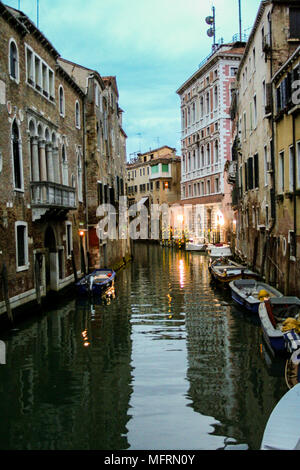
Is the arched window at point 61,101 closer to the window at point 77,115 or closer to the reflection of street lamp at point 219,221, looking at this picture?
the window at point 77,115

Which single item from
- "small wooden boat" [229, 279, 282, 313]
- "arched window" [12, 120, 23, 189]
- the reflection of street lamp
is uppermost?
"arched window" [12, 120, 23, 189]

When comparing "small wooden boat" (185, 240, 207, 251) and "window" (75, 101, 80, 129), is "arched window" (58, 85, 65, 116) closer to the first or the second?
"window" (75, 101, 80, 129)

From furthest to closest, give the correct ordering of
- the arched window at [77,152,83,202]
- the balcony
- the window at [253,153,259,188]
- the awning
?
the awning
the arched window at [77,152,83,202]
the window at [253,153,259,188]
the balcony

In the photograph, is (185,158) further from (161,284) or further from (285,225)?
(285,225)

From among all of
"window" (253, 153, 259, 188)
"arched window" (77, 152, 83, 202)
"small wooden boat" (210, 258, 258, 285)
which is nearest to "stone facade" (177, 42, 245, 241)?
"window" (253, 153, 259, 188)

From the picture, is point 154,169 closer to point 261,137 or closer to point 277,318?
point 261,137

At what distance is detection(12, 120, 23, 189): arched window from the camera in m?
→ 15.2

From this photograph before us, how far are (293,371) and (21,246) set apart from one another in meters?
9.64

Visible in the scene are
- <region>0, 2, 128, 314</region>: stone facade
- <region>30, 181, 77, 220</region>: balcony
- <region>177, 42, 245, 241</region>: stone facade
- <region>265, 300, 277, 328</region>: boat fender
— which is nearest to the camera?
<region>265, 300, 277, 328</region>: boat fender

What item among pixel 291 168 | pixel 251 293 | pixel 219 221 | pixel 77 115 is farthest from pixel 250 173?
pixel 219 221

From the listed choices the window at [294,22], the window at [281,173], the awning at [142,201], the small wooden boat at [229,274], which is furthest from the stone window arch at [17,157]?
the awning at [142,201]

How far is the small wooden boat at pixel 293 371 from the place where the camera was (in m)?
8.66

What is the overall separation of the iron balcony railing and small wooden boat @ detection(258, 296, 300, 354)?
26.0ft

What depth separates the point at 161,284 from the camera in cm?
2419
